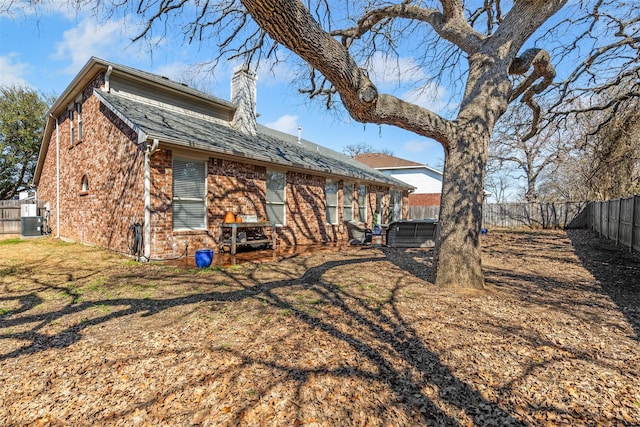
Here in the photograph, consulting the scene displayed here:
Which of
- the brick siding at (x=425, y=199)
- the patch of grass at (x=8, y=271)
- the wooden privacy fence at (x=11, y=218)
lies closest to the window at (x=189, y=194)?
the patch of grass at (x=8, y=271)

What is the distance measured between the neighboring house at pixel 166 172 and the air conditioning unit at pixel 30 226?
0.62 m

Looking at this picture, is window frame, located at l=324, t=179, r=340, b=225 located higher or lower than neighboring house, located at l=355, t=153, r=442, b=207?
lower

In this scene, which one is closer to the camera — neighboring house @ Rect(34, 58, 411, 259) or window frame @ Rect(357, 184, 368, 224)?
neighboring house @ Rect(34, 58, 411, 259)

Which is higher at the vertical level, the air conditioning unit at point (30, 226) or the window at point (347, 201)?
the window at point (347, 201)

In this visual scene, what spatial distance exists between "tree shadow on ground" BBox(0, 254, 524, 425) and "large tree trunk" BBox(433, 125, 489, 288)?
878mm

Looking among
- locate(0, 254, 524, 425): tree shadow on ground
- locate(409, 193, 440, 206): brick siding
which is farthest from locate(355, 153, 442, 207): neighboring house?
locate(0, 254, 524, 425): tree shadow on ground

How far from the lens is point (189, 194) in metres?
7.77

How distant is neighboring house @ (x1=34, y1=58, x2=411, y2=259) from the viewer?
23.8ft

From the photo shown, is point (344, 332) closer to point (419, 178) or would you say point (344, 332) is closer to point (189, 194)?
point (189, 194)

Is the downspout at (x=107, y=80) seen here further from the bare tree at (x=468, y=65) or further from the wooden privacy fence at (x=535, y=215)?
the wooden privacy fence at (x=535, y=215)

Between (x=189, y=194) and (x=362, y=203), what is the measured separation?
328 inches

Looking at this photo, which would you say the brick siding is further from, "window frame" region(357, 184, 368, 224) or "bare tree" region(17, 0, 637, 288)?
"bare tree" region(17, 0, 637, 288)

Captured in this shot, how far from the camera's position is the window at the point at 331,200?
1223 centimetres

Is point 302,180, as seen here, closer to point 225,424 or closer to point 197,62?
point 197,62
